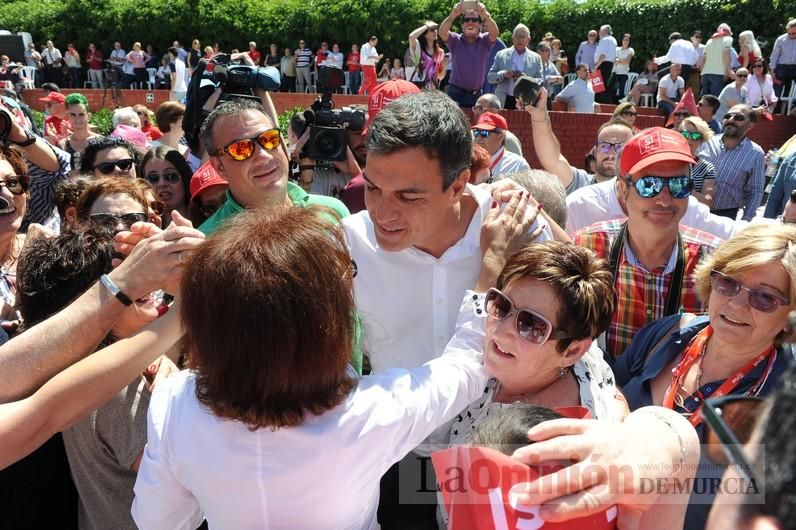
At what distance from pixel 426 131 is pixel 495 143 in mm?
3761

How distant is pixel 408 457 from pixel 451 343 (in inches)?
18.8

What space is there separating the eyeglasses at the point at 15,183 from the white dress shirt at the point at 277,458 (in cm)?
186

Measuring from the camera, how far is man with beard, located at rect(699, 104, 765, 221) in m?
6.78

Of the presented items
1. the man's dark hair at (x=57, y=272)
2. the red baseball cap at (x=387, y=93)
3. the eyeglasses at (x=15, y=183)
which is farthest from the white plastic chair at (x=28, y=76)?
the man's dark hair at (x=57, y=272)

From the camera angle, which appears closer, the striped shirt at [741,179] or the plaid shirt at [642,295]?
the plaid shirt at [642,295]

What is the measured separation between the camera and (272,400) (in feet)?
4.62

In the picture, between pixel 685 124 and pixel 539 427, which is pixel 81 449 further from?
pixel 685 124

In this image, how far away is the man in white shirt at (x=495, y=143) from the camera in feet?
18.1

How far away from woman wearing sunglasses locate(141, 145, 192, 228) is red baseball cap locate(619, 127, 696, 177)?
2531 mm

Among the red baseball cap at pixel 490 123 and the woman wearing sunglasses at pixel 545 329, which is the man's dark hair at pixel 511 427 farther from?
the red baseball cap at pixel 490 123

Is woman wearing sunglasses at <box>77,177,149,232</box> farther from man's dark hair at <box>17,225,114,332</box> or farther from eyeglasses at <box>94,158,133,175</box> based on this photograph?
eyeglasses at <box>94,158,133,175</box>

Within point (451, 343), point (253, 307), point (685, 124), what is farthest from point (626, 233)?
point (685, 124)

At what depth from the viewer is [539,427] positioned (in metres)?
1.26

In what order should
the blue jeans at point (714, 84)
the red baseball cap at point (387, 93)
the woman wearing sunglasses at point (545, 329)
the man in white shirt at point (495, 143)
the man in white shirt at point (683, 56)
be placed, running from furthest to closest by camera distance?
1. the man in white shirt at point (683, 56)
2. the blue jeans at point (714, 84)
3. the man in white shirt at point (495, 143)
4. the red baseball cap at point (387, 93)
5. the woman wearing sunglasses at point (545, 329)
